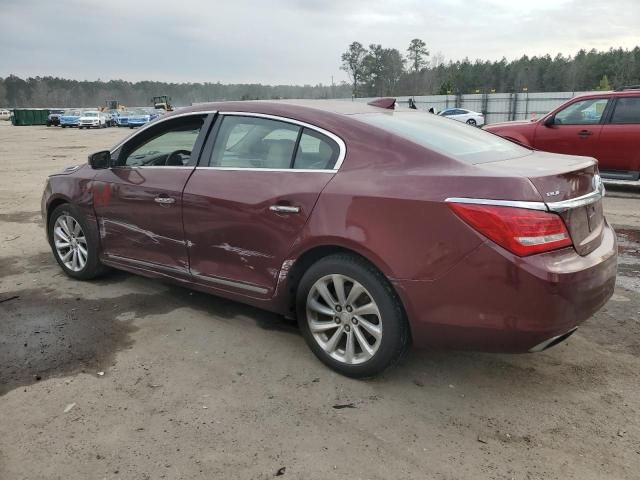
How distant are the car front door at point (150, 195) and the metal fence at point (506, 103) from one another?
40150 millimetres

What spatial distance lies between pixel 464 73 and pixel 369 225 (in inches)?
3677

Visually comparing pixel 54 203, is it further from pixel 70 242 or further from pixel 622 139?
pixel 622 139

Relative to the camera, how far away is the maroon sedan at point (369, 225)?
8.61ft

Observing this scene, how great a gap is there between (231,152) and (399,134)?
1.25 m

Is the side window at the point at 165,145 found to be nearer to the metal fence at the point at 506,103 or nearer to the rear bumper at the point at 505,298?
the rear bumper at the point at 505,298

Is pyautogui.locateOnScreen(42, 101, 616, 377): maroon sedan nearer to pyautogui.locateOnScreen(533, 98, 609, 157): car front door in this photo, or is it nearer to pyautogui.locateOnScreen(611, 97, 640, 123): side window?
pyautogui.locateOnScreen(533, 98, 609, 157): car front door

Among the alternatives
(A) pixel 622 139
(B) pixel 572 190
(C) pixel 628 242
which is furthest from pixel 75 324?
(A) pixel 622 139

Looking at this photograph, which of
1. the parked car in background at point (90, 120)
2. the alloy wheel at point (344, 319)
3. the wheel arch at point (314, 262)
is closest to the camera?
the wheel arch at point (314, 262)

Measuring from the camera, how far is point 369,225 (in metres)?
2.94

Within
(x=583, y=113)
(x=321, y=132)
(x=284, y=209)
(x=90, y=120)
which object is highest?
(x=321, y=132)

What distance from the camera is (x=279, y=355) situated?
3.58m

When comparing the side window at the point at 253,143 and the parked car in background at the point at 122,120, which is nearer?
the side window at the point at 253,143

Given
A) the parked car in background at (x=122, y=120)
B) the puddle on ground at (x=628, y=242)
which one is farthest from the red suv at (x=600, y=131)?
the parked car in background at (x=122, y=120)

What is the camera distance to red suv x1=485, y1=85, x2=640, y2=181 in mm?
9102
